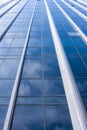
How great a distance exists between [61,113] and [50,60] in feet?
21.3

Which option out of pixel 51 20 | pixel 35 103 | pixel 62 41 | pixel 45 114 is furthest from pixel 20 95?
pixel 51 20

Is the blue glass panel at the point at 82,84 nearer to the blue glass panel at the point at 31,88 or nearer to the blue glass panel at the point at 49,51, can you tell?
the blue glass panel at the point at 31,88

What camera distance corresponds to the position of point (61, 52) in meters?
19.8

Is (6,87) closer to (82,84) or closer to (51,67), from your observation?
(51,67)

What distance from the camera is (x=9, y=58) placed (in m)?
19.2

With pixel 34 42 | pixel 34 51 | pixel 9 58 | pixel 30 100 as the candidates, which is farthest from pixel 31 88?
pixel 34 42

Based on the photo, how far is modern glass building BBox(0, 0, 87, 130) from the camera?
1239cm

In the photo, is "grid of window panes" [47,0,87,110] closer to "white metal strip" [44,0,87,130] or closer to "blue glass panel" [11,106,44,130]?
"white metal strip" [44,0,87,130]

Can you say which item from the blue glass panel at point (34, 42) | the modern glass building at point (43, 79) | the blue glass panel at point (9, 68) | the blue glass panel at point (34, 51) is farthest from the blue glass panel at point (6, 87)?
the blue glass panel at point (34, 42)

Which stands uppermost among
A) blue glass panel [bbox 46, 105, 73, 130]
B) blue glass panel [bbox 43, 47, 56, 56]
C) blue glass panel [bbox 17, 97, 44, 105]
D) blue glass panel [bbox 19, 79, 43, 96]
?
blue glass panel [bbox 43, 47, 56, 56]

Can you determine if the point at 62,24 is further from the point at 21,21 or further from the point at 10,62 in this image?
the point at 10,62

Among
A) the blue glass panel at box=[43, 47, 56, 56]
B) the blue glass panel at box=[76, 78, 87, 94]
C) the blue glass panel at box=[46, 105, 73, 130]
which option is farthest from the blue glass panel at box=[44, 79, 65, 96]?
the blue glass panel at box=[43, 47, 56, 56]

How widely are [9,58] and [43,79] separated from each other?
4.38 metres

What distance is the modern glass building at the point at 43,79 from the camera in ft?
40.7
